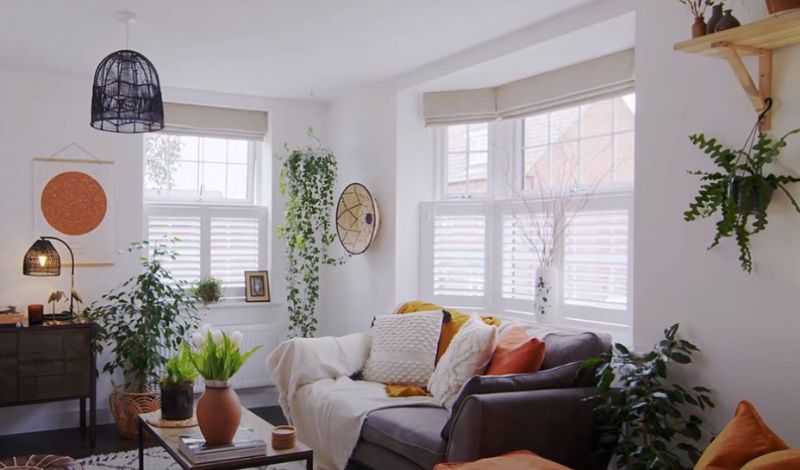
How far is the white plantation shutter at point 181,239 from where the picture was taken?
562 cm

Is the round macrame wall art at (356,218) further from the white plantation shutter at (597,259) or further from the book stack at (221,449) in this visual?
the book stack at (221,449)

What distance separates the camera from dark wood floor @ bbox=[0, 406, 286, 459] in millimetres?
4578

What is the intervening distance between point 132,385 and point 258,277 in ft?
4.28

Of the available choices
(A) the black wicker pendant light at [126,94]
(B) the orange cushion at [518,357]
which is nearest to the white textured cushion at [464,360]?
(B) the orange cushion at [518,357]

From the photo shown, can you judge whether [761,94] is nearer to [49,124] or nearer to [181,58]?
[181,58]

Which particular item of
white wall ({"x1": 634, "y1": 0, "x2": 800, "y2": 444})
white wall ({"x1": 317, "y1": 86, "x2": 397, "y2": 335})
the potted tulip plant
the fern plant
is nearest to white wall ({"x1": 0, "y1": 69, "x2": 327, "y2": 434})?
white wall ({"x1": 317, "y1": 86, "x2": 397, "y2": 335})

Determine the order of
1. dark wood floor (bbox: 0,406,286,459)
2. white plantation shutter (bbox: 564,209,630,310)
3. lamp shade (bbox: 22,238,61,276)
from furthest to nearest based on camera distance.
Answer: lamp shade (bbox: 22,238,61,276), dark wood floor (bbox: 0,406,286,459), white plantation shutter (bbox: 564,209,630,310)

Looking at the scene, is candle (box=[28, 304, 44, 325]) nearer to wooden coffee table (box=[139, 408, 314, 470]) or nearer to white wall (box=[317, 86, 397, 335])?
wooden coffee table (box=[139, 408, 314, 470])

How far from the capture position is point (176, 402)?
352cm

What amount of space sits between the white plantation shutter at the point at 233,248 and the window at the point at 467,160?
5.60 feet

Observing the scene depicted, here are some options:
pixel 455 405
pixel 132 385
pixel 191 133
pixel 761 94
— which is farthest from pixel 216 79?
pixel 761 94

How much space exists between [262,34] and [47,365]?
2.40m

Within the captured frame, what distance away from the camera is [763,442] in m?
2.16

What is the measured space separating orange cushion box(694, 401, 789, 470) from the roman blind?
4478 millimetres
